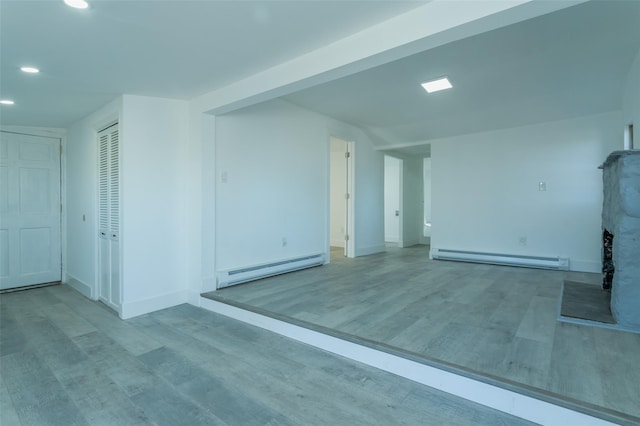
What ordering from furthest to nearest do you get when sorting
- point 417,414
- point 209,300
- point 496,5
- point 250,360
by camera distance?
point 209,300 → point 250,360 → point 417,414 → point 496,5

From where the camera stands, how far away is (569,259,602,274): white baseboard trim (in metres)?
4.54

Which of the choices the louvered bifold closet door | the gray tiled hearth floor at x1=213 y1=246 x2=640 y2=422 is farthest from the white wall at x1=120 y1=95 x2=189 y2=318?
the gray tiled hearth floor at x1=213 y1=246 x2=640 y2=422

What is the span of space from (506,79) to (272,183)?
302 centimetres

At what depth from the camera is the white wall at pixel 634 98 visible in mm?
3089

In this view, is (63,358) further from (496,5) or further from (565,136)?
(565,136)

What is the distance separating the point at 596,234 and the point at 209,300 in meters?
5.16

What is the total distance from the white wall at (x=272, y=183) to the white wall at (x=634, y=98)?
3.61 m

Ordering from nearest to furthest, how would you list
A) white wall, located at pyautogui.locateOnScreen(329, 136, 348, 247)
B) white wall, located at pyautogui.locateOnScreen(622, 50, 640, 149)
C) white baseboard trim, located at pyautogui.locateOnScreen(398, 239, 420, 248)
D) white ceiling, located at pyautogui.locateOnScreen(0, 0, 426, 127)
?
white ceiling, located at pyautogui.locateOnScreen(0, 0, 426, 127) < white wall, located at pyautogui.locateOnScreen(622, 50, 640, 149) < white baseboard trim, located at pyautogui.locateOnScreen(398, 239, 420, 248) < white wall, located at pyautogui.locateOnScreen(329, 136, 348, 247)

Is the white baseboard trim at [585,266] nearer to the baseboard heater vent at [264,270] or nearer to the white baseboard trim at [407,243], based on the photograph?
the white baseboard trim at [407,243]

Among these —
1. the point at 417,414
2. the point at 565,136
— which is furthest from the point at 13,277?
the point at 565,136

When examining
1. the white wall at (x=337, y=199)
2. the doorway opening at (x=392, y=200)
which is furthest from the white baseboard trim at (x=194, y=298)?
the doorway opening at (x=392, y=200)

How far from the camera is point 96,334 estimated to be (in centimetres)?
294

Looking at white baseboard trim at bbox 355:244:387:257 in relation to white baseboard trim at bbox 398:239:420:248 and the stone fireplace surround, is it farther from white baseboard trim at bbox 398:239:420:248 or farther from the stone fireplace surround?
the stone fireplace surround

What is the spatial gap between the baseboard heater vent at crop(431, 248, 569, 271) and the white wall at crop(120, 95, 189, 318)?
424 centimetres
